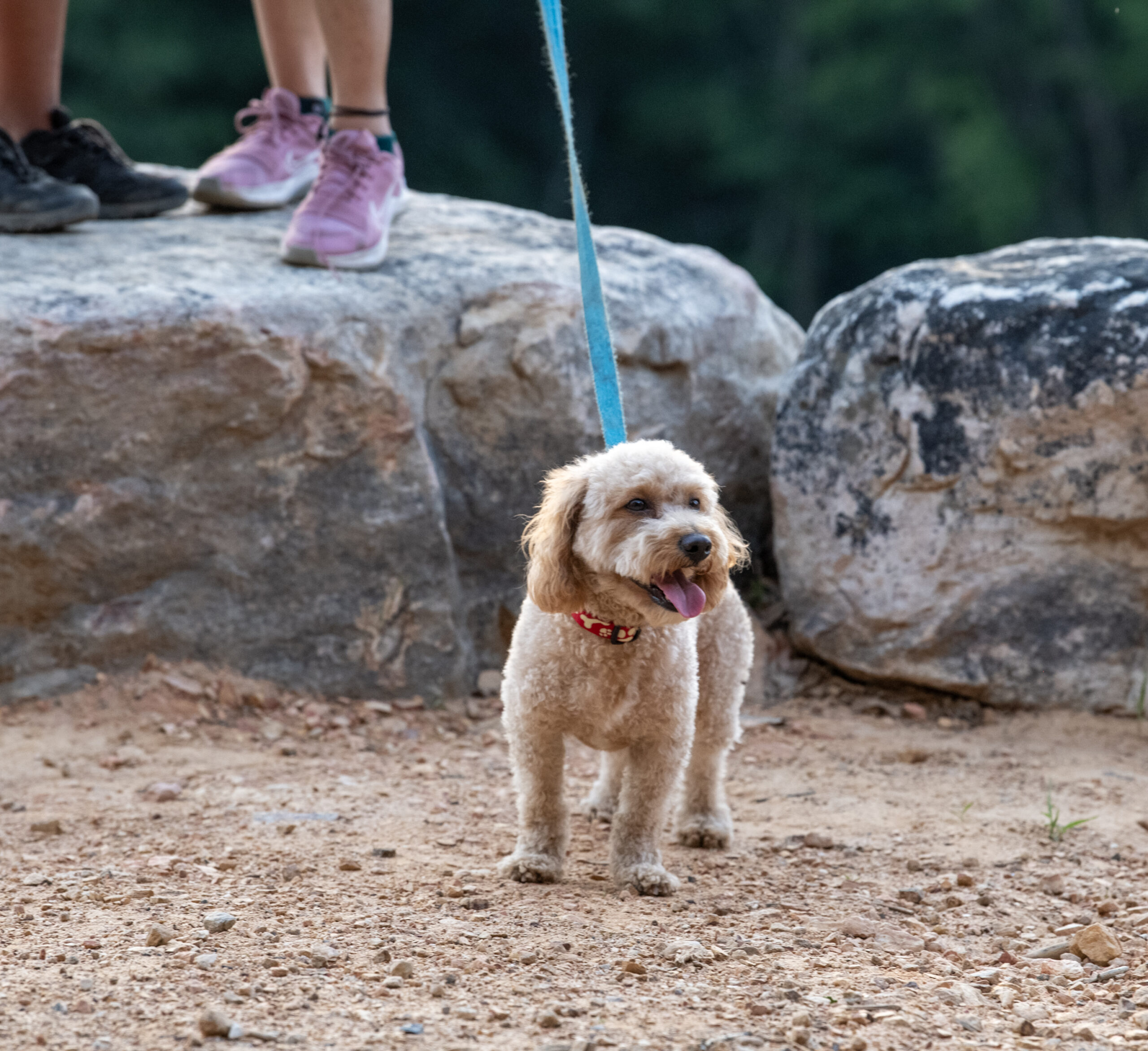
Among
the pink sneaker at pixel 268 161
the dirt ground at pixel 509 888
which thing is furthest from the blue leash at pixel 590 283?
the pink sneaker at pixel 268 161

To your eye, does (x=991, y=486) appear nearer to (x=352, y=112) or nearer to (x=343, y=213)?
(x=343, y=213)

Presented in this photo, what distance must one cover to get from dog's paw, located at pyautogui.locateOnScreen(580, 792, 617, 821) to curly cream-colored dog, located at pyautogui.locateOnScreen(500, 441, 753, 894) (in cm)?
47

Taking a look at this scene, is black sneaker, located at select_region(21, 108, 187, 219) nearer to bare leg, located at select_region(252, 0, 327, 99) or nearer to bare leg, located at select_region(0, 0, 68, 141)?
bare leg, located at select_region(0, 0, 68, 141)

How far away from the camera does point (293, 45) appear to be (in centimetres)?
512

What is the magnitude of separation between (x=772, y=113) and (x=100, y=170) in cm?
1245

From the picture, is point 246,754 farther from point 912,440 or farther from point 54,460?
point 912,440

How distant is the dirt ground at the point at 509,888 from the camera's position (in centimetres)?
217

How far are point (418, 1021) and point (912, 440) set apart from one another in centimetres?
298

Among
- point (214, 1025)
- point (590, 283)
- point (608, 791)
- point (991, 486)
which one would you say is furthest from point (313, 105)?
point (214, 1025)

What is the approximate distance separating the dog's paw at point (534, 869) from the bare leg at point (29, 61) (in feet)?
10.8

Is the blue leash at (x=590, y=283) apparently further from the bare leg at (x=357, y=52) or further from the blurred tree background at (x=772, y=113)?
the blurred tree background at (x=772, y=113)

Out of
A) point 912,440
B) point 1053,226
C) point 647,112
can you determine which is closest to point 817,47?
point 647,112

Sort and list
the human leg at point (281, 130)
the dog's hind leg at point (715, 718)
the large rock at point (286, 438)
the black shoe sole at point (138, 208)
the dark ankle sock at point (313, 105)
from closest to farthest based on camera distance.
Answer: the dog's hind leg at point (715, 718) → the large rock at point (286, 438) → the black shoe sole at point (138, 208) → the human leg at point (281, 130) → the dark ankle sock at point (313, 105)

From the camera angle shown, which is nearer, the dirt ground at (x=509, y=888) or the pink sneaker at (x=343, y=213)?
the dirt ground at (x=509, y=888)
